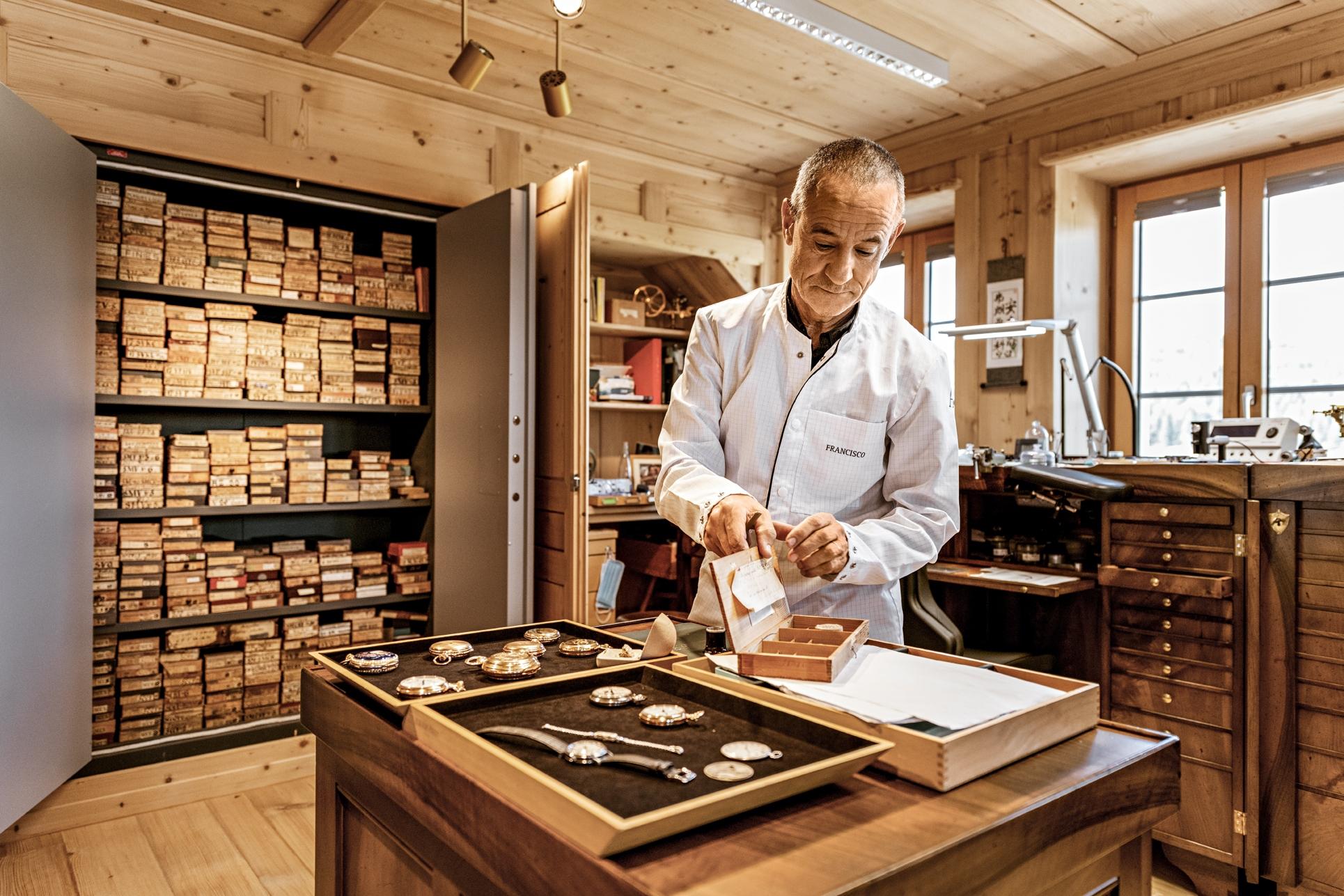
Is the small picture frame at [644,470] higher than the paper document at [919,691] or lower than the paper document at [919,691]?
higher

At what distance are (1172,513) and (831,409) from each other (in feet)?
5.24

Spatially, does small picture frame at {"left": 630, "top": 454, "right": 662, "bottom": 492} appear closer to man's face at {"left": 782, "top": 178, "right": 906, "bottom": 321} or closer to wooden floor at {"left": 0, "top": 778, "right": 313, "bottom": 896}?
wooden floor at {"left": 0, "top": 778, "right": 313, "bottom": 896}

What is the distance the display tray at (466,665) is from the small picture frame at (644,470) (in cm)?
316

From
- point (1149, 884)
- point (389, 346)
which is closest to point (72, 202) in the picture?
point (389, 346)

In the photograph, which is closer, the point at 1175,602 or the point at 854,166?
the point at 854,166

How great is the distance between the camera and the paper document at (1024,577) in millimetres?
2754

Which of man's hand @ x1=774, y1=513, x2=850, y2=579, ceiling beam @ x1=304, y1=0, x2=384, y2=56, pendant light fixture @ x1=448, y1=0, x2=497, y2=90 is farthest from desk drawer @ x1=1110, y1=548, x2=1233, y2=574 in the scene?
ceiling beam @ x1=304, y1=0, x2=384, y2=56

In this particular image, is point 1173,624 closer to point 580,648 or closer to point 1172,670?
point 1172,670

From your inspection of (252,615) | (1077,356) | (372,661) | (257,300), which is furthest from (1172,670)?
(257,300)

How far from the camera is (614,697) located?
99 cm

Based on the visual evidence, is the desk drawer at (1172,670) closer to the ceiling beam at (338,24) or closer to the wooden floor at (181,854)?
the wooden floor at (181,854)

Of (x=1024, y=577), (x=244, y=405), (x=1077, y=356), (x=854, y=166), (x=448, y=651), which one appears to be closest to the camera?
(x=448, y=651)

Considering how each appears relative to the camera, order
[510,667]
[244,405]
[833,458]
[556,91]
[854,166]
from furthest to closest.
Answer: [244,405], [556,91], [833,458], [854,166], [510,667]

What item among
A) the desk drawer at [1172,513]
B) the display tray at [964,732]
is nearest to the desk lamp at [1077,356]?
the desk drawer at [1172,513]
